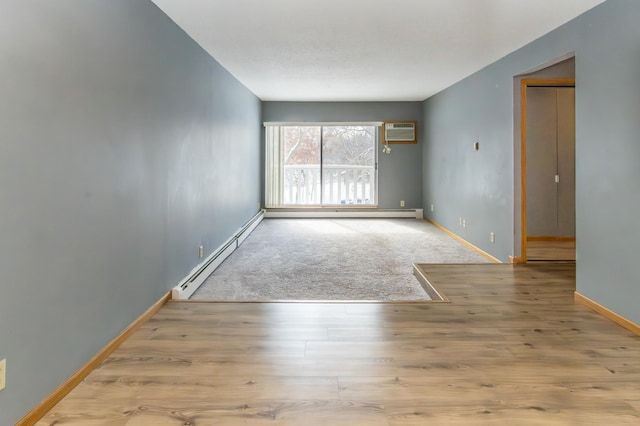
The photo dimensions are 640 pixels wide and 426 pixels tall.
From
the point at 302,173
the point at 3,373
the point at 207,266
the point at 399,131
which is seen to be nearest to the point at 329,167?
the point at 302,173

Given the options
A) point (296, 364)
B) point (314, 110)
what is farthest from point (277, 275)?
point (314, 110)

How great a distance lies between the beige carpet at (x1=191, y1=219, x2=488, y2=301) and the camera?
11.6 feet

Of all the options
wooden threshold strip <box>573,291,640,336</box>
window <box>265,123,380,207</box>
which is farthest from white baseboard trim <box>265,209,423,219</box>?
wooden threshold strip <box>573,291,640,336</box>

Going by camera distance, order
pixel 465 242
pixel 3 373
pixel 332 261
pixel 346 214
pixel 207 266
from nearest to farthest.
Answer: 1. pixel 3 373
2. pixel 207 266
3. pixel 332 261
4. pixel 465 242
5. pixel 346 214

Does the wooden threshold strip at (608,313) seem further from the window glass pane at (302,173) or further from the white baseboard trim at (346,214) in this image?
the window glass pane at (302,173)

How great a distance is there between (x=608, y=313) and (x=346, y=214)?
19.1ft

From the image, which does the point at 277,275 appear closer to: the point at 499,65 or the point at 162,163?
the point at 162,163

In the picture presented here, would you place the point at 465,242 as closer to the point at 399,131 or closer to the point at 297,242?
the point at 297,242

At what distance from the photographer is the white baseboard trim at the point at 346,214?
27.1 ft

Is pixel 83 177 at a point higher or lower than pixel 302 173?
lower

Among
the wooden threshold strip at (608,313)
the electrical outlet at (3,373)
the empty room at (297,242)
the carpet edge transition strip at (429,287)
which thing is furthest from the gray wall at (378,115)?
the electrical outlet at (3,373)

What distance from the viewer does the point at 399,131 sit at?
26.7 feet

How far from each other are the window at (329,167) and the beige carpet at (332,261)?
4.63 feet

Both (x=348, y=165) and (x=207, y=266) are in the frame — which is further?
(x=348, y=165)
